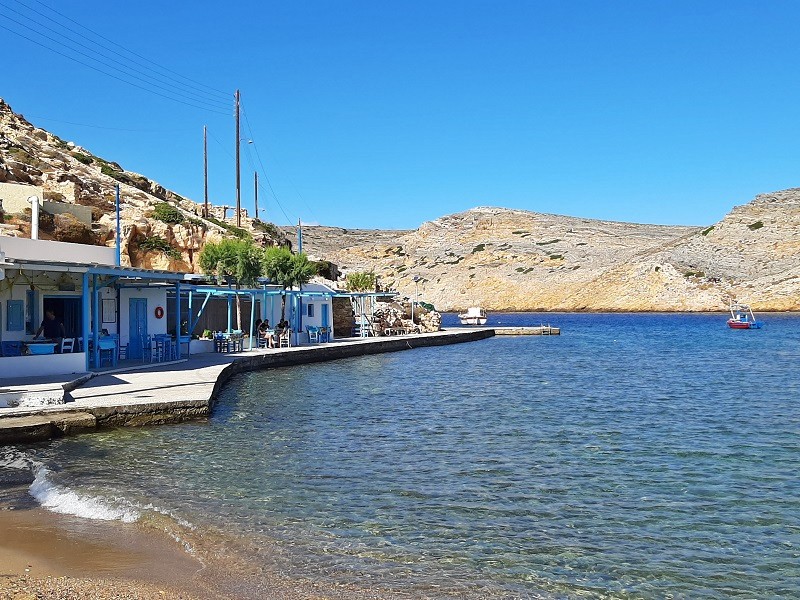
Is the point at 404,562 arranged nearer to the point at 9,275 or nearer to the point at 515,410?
the point at 515,410

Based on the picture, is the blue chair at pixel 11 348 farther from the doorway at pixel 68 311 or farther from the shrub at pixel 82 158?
the shrub at pixel 82 158

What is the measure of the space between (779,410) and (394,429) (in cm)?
978

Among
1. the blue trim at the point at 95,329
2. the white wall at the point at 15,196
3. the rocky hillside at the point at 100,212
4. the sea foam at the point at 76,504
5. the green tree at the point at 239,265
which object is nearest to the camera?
the sea foam at the point at 76,504

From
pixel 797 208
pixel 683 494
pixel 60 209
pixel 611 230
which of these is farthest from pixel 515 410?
pixel 611 230

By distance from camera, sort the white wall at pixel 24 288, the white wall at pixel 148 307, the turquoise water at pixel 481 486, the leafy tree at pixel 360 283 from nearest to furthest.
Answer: the turquoise water at pixel 481 486 < the white wall at pixel 24 288 < the white wall at pixel 148 307 < the leafy tree at pixel 360 283

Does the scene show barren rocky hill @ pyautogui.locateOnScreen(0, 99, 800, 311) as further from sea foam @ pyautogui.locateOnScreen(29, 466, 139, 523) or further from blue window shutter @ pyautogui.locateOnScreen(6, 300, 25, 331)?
sea foam @ pyautogui.locateOnScreen(29, 466, 139, 523)

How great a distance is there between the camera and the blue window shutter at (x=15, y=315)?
19188 mm

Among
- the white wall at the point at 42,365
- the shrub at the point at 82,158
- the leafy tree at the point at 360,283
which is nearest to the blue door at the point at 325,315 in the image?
the leafy tree at the point at 360,283

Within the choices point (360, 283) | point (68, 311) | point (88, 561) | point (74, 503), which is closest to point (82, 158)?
point (360, 283)

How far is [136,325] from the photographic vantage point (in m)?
24.1

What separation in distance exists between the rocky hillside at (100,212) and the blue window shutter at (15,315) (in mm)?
9707

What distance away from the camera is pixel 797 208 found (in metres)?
111

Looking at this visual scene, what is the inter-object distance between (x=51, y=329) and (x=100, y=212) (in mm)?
23489

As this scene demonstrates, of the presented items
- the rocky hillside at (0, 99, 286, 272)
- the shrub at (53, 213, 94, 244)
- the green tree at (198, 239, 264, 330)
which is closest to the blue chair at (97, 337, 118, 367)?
the green tree at (198, 239, 264, 330)
